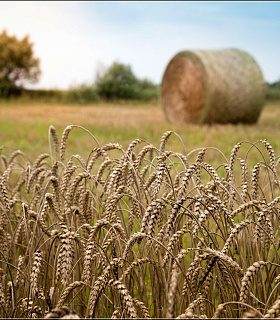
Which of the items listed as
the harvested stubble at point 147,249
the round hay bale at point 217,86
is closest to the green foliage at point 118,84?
the round hay bale at point 217,86

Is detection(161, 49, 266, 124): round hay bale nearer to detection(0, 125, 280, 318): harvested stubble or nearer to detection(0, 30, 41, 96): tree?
detection(0, 125, 280, 318): harvested stubble

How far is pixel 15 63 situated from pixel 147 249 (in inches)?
1389

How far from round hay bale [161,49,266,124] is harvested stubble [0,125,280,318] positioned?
7.84m

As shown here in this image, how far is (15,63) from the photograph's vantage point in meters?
35.0

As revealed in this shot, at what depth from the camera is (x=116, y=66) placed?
30328 mm

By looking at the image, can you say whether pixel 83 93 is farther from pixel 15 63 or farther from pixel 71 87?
pixel 15 63

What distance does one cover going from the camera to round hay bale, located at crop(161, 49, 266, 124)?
10.2 metres

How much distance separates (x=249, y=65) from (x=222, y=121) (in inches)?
63.6

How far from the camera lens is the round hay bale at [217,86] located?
10.2m

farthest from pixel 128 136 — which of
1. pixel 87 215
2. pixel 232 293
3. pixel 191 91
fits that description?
pixel 232 293

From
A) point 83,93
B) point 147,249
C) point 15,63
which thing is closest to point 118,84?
point 83,93

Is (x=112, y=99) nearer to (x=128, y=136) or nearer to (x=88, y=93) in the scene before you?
(x=88, y=93)

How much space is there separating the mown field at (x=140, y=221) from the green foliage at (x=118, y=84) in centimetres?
1651

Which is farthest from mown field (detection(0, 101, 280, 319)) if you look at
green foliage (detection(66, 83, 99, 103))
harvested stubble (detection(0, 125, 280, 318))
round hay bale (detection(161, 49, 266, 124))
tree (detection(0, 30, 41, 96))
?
tree (detection(0, 30, 41, 96))
